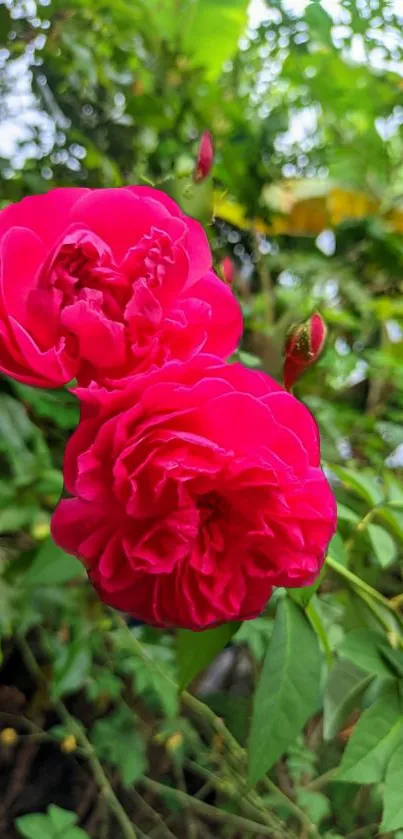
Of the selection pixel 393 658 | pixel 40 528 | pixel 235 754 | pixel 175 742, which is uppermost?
pixel 393 658

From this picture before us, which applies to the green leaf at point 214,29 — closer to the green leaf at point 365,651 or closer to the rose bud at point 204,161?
the rose bud at point 204,161

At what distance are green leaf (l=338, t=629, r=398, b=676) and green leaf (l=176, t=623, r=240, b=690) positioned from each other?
3.9 inches

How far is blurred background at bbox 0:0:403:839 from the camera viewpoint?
0.70m

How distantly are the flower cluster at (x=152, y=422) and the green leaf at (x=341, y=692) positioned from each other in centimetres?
21

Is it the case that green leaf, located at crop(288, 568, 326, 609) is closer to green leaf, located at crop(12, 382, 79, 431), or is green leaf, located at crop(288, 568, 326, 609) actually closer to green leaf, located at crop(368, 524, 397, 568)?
green leaf, located at crop(368, 524, 397, 568)

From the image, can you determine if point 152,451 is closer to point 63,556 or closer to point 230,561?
point 230,561

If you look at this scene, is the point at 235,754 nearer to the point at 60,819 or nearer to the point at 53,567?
the point at 60,819

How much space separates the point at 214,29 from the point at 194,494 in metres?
1.02

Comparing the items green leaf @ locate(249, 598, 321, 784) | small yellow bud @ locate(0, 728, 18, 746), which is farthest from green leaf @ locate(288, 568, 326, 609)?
small yellow bud @ locate(0, 728, 18, 746)

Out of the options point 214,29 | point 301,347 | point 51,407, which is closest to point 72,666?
point 51,407

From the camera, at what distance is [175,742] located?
884mm

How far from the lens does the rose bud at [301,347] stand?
0.41m

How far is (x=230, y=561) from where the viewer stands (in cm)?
33

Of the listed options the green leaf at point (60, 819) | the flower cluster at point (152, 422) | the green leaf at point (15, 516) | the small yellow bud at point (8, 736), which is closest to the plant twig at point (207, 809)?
the small yellow bud at point (8, 736)
